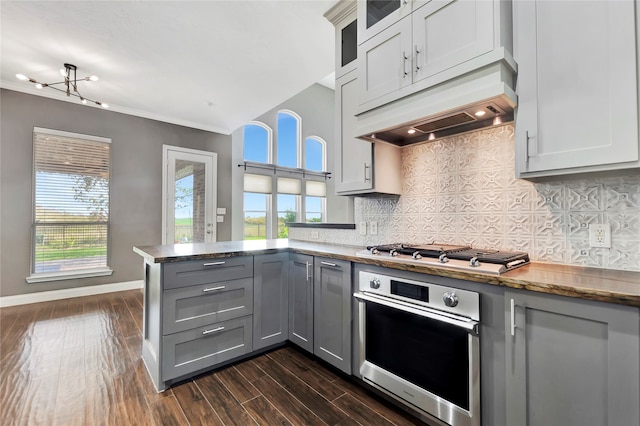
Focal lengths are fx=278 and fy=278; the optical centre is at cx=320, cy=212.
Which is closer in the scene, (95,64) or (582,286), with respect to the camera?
(582,286)

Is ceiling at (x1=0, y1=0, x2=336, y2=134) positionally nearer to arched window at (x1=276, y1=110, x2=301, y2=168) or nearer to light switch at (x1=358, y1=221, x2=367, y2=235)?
light switch at (x1=358, y1=221, x2=367, y2=235)

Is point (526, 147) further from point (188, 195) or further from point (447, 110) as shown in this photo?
point (188, 195)

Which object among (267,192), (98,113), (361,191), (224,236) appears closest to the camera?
(361,191)

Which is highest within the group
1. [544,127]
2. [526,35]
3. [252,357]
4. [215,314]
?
[526,35]

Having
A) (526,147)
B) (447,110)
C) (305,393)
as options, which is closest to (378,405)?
(305,393)

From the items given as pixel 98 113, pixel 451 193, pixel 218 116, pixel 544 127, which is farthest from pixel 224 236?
pixel 544 127

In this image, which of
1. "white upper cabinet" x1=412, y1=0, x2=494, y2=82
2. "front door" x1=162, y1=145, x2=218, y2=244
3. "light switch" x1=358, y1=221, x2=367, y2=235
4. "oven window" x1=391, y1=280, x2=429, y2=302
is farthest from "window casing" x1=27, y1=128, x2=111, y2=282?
"white upper cabinet" x1=412, y1=0, x2=494, y2=82

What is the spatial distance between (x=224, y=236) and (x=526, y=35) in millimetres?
5233

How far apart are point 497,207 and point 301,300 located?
158 centimetres

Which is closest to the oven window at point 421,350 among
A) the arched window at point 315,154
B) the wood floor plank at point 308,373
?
the wood floor plank at point 308,373

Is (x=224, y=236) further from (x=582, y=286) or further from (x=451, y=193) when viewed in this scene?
(x=582, y=286)

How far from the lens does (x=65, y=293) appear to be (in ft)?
12.9

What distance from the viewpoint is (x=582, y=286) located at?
1.03m

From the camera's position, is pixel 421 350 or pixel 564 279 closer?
pixel 564 279
